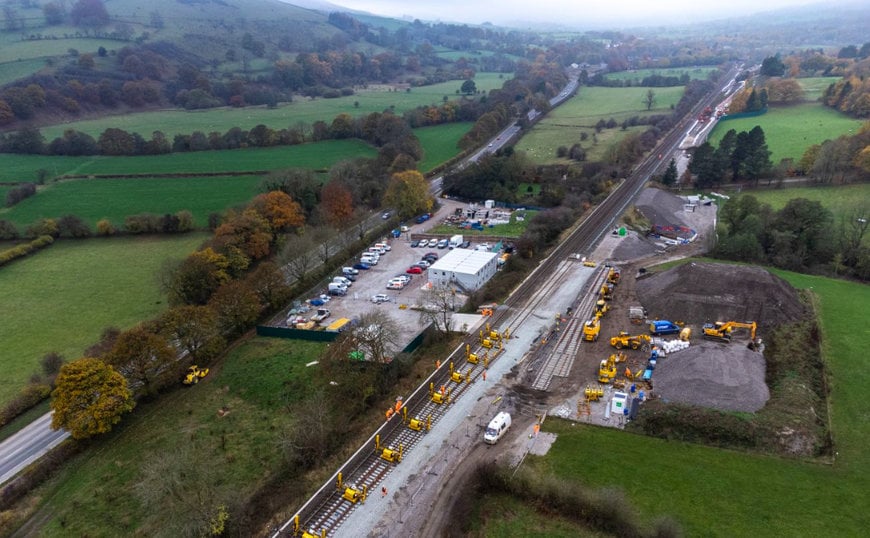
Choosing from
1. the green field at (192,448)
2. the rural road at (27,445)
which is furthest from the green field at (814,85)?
the rural road at (27,445)

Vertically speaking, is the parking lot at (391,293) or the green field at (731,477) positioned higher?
the green field at (731,477)

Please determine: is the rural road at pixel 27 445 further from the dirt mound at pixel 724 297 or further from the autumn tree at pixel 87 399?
the dirt mound at pixel 724 297

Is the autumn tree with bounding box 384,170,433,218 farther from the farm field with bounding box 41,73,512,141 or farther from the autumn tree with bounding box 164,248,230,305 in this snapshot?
the farm field with bounding box 41,73,512,141

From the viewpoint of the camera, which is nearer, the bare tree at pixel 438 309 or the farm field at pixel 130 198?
the bare tree at pixel 438 309

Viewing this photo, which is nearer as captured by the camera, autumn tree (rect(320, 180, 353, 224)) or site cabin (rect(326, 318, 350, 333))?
site cabin (rect(326, 318, 350, 333))

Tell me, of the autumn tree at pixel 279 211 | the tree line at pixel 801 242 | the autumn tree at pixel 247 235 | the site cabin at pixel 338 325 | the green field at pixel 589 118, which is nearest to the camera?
the site cabin at pixel 338 325

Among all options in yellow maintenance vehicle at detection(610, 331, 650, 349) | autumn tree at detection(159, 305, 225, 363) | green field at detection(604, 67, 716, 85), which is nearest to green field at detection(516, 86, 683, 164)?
green field at detection(604, 67, 716, 85)

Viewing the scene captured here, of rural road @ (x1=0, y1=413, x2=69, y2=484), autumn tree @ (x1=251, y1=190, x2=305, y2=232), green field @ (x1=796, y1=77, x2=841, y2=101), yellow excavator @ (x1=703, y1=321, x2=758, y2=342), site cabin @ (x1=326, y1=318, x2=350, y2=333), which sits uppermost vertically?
green field @ (x1=796, y1=77, x2=841, y2=101)
